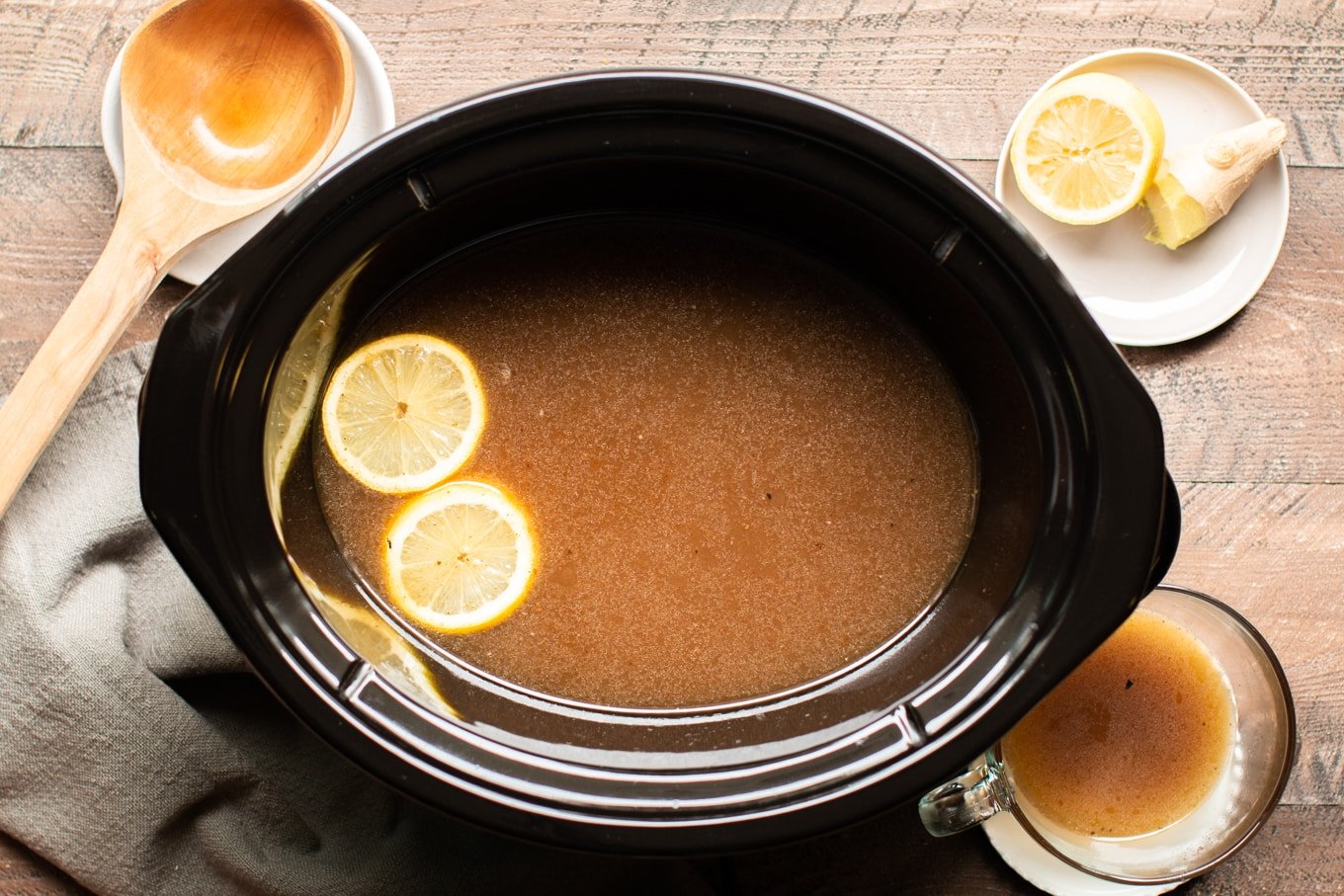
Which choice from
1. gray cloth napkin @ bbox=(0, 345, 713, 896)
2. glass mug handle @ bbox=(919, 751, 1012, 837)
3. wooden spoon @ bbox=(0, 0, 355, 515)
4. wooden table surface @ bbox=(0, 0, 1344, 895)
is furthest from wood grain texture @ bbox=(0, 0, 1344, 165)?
glass mug handle @ bbox=(919, 751, 1012, 837)

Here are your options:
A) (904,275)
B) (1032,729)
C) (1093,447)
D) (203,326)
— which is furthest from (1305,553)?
(203,326)

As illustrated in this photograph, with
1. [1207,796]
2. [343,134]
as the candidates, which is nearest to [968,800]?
[1207,796]

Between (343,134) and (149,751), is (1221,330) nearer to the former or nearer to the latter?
(343,134)

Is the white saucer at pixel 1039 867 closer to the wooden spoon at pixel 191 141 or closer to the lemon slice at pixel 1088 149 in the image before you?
the lemon slice at pixel 1088 149

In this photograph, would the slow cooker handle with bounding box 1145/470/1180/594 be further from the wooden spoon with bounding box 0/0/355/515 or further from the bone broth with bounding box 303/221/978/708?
the wooden spoon with bounding box 0/0/355/515

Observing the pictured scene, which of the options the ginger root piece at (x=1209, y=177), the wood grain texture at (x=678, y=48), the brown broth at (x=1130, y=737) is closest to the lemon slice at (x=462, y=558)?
the wood grain texture at (x=678, y=48)
